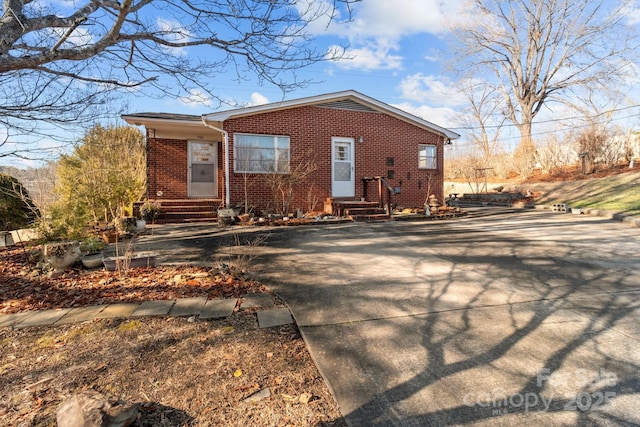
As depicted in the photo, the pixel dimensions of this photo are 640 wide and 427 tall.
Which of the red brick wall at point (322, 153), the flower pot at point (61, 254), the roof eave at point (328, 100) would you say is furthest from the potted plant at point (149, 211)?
the flower pot at point (61, 254)

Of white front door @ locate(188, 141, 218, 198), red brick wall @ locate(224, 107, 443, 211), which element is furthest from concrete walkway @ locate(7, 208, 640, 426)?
white front door @ locate(188, 141, 218, 198)

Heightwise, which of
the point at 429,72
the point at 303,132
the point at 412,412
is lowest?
the point at 412,412

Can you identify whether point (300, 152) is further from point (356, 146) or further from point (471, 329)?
point (471, 329)

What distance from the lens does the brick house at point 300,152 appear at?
10367 mm

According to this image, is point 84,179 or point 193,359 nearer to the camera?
point 193,359

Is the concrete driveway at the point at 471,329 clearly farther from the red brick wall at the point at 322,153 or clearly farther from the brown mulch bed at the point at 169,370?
the red brick wall at the point at 322,153

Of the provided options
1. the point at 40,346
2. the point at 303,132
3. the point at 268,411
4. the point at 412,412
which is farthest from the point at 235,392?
the point at 303,132

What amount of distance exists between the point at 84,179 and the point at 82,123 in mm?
2433

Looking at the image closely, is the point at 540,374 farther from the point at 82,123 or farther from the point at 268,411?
the point at 82,123

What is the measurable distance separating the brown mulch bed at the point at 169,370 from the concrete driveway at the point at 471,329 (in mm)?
243

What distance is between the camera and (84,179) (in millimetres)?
7020

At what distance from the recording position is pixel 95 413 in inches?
65.5

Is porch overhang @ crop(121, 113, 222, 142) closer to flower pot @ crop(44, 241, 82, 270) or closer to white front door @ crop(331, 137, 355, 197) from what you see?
white front door @ crop(331, 137, 355, 197)

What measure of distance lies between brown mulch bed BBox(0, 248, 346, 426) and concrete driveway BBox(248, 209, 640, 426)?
9.6 inches
